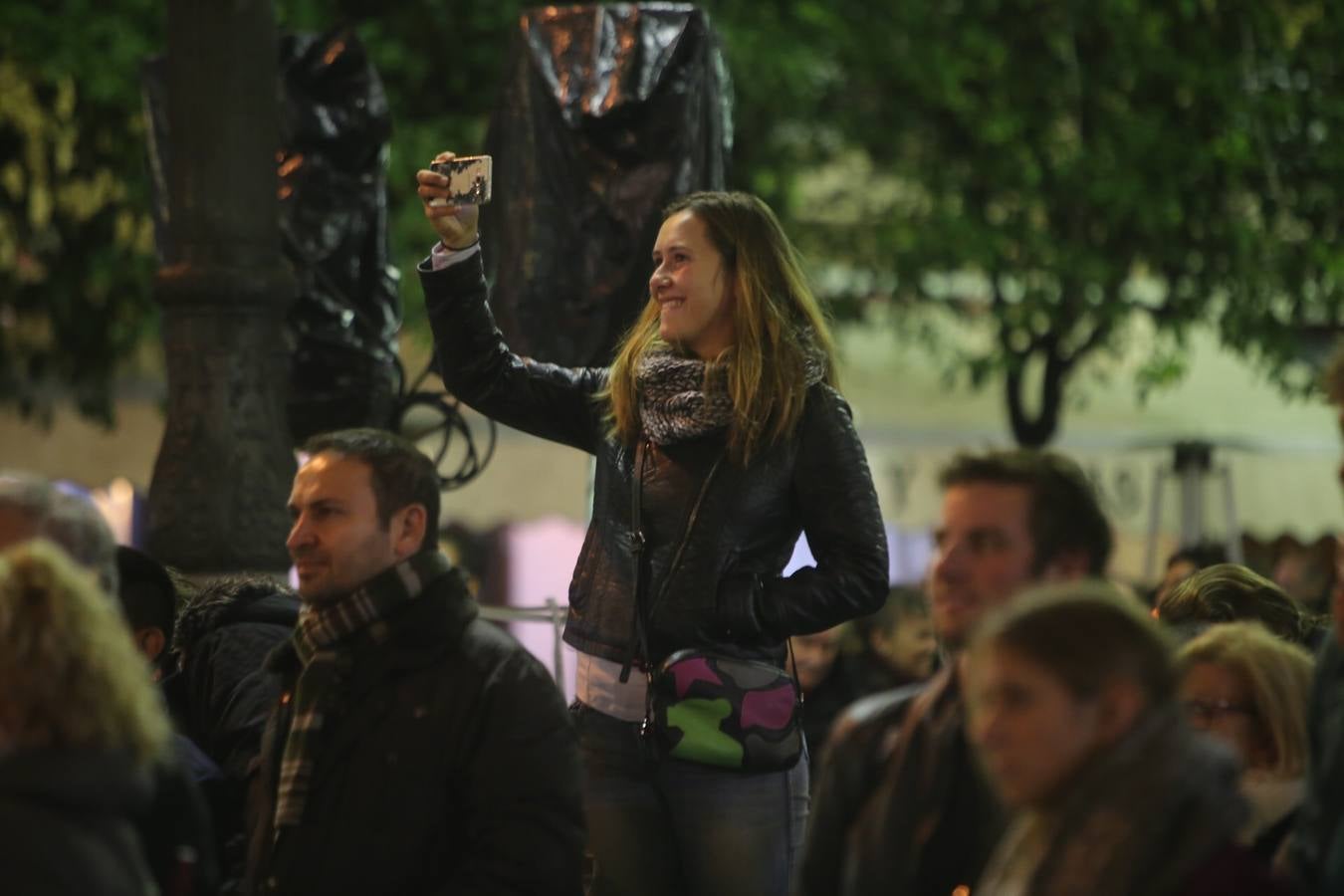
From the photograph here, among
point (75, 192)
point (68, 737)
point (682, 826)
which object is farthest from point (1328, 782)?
point (75, 192)

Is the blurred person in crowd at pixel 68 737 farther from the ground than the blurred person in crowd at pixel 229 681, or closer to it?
farther from the ground

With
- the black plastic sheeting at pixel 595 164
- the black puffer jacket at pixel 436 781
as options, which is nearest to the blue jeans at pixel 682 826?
the black puffer jacket at pixel 436 781

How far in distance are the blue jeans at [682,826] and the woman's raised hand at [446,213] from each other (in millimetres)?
1145

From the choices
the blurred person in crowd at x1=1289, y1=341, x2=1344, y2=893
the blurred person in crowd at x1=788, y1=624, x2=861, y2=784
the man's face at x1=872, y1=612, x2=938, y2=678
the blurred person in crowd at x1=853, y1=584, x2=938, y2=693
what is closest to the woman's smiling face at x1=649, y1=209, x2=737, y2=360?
the blurred person in crowd at x1=1289, y1=341, x2=1344, y2=893

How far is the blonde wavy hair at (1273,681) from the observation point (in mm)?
4516

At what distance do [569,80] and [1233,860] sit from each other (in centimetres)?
450

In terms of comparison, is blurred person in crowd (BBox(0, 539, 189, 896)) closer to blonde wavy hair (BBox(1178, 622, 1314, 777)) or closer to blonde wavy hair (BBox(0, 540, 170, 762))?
blonde wavy hair (BBox(0, 540, 170, 762))

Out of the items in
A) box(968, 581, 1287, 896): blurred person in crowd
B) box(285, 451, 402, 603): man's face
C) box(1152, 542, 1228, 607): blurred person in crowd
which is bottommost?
box(1152, 542, 1228, 607): blurred person in crowd

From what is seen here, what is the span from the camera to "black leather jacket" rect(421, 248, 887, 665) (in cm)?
473

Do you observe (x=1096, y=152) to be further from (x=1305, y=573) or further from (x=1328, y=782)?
(x=1328, y=782)

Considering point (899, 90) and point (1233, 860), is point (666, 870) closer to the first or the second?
point (1233, 860)

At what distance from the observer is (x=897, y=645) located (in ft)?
36.7

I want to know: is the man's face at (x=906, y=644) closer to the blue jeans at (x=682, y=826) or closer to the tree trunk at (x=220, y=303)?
the tree trunk at (x=220, y=303)

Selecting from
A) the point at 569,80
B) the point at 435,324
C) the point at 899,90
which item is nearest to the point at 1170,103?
the point at 899,90
